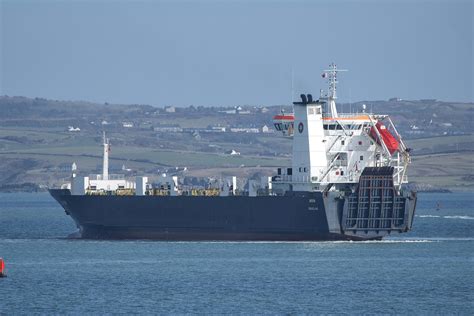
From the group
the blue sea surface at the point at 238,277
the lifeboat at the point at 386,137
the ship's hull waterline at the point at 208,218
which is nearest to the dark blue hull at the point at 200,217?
the ship's hull waterline at the point at 208,218

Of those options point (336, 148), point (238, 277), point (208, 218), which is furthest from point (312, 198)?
point (238, 277)

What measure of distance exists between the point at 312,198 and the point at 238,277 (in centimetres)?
1423

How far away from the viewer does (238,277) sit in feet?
186

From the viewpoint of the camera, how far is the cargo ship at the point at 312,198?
70.8 m

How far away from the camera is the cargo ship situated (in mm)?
70750

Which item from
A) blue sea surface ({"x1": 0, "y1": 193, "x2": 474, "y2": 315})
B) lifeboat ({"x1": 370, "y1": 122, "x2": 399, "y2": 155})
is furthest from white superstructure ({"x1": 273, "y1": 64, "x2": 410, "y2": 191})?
blue sea surface ({"x1": 0, "y1": 193, "x2": 474, "y2": 315})

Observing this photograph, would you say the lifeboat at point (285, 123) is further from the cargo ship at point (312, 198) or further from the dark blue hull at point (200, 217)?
the dark blue hull at point (200, 217)

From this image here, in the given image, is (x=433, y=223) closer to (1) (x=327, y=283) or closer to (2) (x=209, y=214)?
(2) (x=209, y=214)

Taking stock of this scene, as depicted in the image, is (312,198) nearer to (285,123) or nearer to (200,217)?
(285,123)

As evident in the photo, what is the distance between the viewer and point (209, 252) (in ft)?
220

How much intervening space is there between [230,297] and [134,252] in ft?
56.4

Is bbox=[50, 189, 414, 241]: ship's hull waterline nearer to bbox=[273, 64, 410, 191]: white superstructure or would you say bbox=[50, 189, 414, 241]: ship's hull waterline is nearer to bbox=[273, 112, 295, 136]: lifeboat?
bbox=[273, 64, 410, 191]: white superstructure

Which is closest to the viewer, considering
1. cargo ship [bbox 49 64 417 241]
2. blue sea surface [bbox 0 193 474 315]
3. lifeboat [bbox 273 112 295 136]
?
blue sea surface [bbox 0 193 474 315]

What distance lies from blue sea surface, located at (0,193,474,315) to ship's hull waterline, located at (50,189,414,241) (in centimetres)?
111
